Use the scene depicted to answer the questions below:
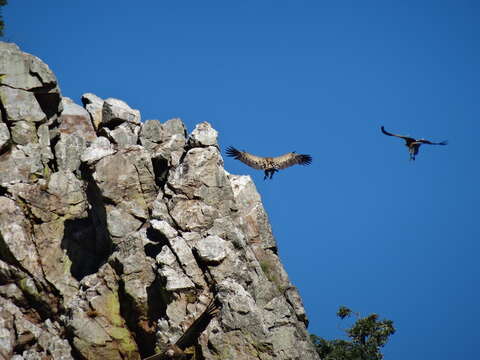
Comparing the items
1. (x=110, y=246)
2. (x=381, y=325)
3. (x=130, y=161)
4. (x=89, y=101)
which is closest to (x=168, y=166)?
(x=130, y=161)

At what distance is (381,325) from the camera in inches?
2173

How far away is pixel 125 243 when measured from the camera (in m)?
44.2

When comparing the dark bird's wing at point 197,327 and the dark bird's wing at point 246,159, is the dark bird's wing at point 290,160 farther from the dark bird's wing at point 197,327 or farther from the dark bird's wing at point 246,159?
the dark bird's wing at point 197,327

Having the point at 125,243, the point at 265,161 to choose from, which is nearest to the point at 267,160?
the point at 265,161

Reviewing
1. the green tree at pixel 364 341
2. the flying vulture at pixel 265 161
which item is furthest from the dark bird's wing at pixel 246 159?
the green tree at pixel 364 341

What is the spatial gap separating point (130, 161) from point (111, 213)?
13.4ft

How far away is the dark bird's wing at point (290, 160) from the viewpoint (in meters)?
55.8

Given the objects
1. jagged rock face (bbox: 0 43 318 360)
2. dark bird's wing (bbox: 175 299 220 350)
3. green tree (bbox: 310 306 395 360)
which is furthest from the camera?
green tree (bbox: 310 306 395 360)

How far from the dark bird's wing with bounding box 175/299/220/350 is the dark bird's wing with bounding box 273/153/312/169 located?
18083 mm

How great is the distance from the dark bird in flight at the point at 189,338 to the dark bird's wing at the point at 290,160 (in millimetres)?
17743

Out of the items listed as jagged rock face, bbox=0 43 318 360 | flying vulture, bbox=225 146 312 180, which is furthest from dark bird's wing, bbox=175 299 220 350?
flying vulture, bbox=225 146 312 180

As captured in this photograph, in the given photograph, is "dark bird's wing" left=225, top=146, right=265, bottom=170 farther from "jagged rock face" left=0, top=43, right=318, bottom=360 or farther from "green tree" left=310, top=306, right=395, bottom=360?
"green tree" left=310, top=306, right=395, bottom=360

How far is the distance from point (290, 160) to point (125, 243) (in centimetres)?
1708

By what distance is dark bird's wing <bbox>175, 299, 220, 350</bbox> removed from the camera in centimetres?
3922
